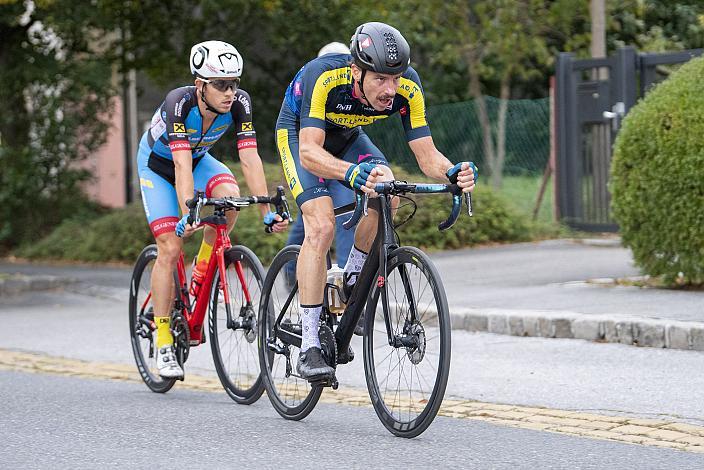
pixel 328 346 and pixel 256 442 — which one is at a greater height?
pixel 328 346

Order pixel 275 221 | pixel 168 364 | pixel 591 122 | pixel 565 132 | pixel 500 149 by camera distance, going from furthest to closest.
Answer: pixel 500 149 → pixel 565 132 → pixel 591 122 → pixel 168 364 → pixel 275 221

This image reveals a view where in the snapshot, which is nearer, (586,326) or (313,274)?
(313,274)

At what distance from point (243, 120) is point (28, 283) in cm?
812

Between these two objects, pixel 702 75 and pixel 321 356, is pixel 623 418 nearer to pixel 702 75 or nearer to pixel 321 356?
pixel 321 356

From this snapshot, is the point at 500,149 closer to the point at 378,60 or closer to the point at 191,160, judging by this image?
the point at 191,160

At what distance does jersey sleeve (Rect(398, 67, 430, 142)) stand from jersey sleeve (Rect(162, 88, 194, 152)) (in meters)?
1.44

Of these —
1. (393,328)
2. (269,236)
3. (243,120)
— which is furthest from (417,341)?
(269,236)

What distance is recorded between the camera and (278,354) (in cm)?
703

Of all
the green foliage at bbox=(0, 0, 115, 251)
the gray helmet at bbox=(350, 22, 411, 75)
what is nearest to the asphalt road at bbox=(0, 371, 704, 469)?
the gray helmet at bbox=(350, 22, 411, 75)

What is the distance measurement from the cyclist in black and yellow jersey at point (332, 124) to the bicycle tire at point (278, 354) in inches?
12.6

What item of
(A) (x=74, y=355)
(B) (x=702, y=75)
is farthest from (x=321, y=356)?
(B) (x=702, y=75)

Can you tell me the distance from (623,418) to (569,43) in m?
15.4

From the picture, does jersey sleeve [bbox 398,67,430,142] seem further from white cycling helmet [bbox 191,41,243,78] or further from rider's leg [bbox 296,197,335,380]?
white cycling helmet [bbox 191,41,243,78]

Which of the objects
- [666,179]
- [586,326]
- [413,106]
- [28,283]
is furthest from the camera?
[28,283]
